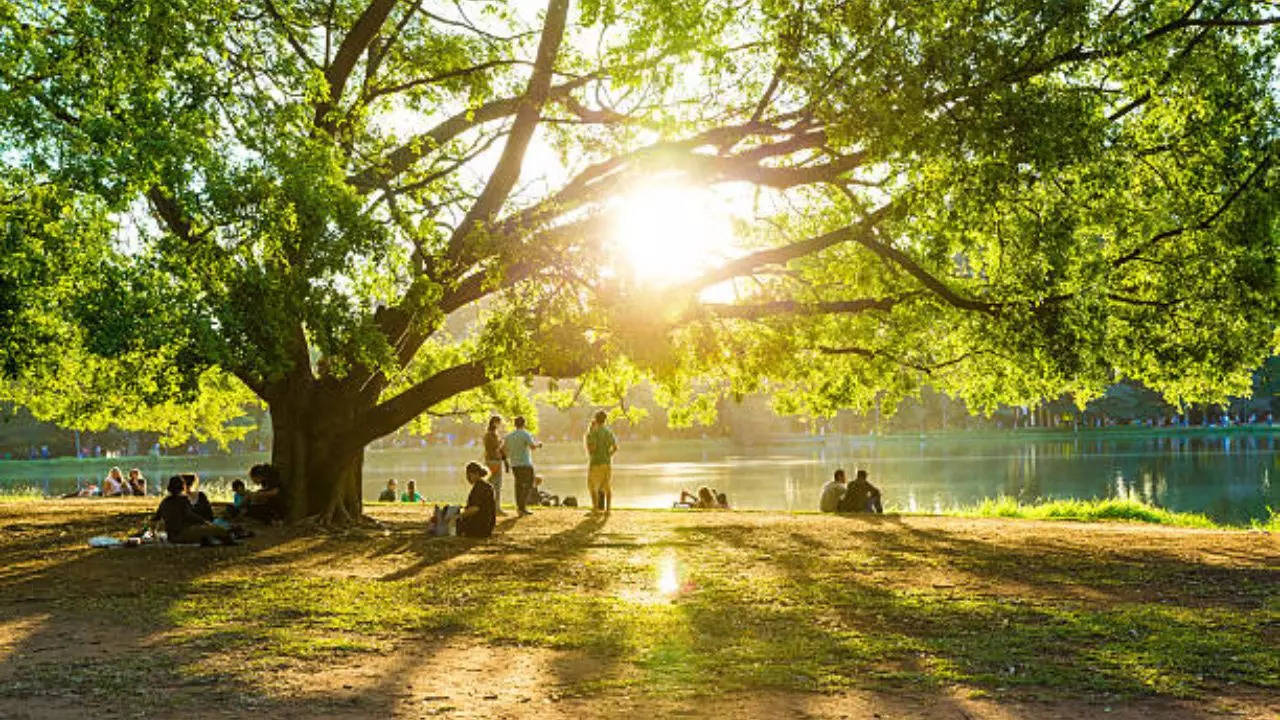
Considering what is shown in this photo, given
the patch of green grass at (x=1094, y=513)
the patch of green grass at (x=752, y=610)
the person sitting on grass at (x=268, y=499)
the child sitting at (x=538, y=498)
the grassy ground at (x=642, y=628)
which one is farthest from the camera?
the child sitting at (x=538, y=498)

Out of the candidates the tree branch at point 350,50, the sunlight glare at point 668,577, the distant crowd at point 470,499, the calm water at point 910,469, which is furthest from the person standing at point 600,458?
the calm water at point 910,469

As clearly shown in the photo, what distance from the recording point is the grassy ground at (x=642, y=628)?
6844mm

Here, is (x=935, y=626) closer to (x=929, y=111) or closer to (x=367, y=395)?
(x=929, y=111)

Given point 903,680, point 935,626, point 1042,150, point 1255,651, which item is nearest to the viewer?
point 903,680

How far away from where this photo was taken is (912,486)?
44562 millimetres

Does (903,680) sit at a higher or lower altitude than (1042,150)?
lower

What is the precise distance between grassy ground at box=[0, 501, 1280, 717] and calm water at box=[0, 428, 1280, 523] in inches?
775

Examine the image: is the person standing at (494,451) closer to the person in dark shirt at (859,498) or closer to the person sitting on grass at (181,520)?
the person sitting on grass at (181,520)

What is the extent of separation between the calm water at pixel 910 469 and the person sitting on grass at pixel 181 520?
18.8m

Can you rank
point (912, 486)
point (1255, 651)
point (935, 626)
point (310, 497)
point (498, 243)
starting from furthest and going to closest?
point (912, 486) < point (310, 497) < point (498, 243) < point (935, 626) < point (1255, 651)

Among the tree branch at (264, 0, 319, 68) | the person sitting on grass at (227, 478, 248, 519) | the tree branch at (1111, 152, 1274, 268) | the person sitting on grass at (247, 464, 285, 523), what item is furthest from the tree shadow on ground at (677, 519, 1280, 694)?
the tree branch at (264, 0, 319, 68)

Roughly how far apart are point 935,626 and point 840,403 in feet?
49.2

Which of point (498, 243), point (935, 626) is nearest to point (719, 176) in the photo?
point (498, 243)

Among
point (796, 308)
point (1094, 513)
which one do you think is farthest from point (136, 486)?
point (1094, 513)
